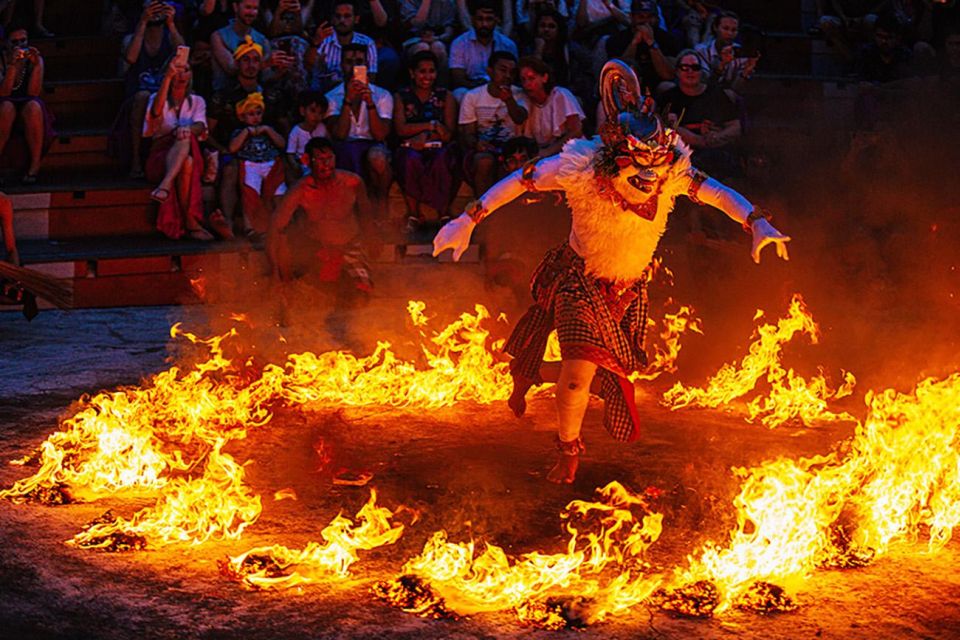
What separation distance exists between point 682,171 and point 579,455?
146 cm

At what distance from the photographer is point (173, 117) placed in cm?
1023

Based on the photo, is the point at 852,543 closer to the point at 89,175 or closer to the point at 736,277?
the point at 736,277

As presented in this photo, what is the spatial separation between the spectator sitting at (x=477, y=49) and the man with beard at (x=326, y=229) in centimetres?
185

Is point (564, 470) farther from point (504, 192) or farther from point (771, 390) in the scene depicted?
point (771, 390)

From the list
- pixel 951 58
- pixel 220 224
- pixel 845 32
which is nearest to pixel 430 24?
pixel 220 224

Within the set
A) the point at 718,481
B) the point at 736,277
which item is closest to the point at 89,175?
the point at 736,277

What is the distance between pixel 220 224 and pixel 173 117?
1020 mm

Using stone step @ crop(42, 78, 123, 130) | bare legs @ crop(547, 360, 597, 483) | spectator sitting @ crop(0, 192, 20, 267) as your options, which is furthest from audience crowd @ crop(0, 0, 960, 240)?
bare legs @ crop(547, 360, 597, 483)

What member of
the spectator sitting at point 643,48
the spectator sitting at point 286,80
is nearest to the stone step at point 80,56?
the spectator sitting at point 286,80

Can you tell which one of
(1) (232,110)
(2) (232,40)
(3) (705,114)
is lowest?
(1) (232,110)

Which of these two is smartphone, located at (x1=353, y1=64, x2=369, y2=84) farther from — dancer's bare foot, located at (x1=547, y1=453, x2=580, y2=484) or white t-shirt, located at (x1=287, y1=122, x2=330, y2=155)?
dancer's bare foot, located at (x1=547, y1=453, x2=580, y2=484)

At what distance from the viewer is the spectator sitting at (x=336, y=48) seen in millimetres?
10820

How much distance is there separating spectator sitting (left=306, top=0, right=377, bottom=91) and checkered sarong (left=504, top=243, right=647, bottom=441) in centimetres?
537

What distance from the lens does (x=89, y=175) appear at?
11.0m
